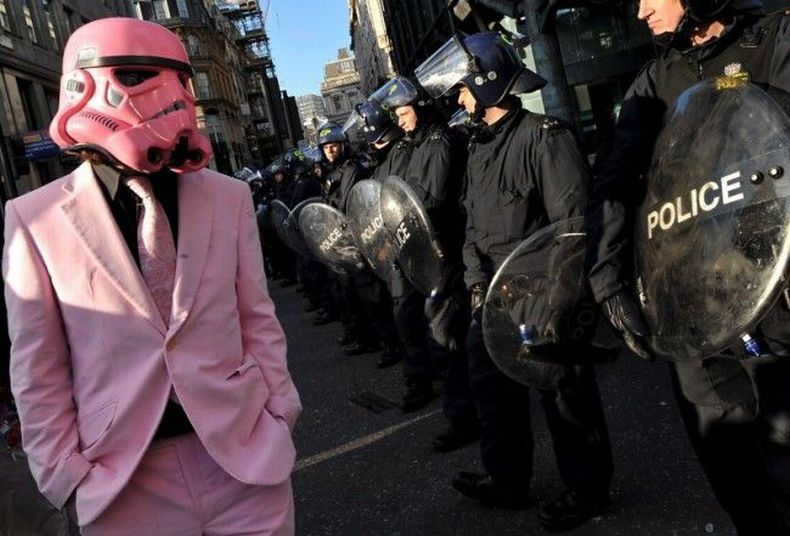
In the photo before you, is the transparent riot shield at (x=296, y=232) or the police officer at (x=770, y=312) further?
the transparent riot shield at (x=296, y=232)

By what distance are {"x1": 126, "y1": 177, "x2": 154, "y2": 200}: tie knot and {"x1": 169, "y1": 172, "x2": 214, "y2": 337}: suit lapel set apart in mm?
81

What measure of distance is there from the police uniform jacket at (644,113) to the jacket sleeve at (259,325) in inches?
36.9

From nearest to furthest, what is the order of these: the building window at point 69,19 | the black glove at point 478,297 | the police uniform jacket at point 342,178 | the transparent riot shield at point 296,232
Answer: the black glove at point 478,297
the police uniform jacket at point 342,178
the transparent riot shield at point 296,232
the building window at point 69,19

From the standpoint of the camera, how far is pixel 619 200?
210 cm

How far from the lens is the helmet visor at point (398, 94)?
4406mm

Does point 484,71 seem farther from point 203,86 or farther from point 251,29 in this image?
point 251,29

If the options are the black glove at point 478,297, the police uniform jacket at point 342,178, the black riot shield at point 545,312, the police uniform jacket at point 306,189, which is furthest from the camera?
the police uniform jacket at point 306,189

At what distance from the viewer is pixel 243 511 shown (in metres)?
1.65

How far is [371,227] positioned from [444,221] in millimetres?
785

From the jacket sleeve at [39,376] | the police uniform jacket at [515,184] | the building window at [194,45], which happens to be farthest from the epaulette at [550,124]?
the building window at [194,45]

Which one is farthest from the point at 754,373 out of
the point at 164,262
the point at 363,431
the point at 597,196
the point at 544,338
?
the point at 363,431

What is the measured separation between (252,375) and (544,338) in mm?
1283

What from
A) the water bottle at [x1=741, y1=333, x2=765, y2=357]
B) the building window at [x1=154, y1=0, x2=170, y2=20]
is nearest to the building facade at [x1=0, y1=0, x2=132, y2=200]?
the water bottle at [x1=741, y1=333, x2=765, y2=357]

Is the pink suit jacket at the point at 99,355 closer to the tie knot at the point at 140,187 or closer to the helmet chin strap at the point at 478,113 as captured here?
the tie knot at the point at 140,187
